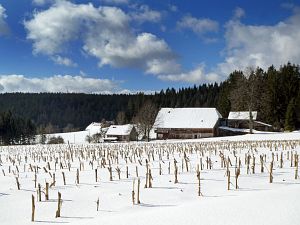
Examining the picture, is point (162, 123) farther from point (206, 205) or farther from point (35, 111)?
point (35, 111)

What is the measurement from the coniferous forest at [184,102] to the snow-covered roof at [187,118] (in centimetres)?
591

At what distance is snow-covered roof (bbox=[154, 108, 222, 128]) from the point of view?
71.5m

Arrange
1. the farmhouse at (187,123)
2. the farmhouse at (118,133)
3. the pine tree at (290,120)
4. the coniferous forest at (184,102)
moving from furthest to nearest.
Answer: the farmhouse at (118,133), the farmhouse at (187,123), the pine tree at (290,120), the coniferous forest at (184,102)

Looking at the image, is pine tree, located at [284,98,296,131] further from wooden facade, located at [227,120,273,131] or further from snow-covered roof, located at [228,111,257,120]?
snow-covered roof, located at [228,111,257,120]

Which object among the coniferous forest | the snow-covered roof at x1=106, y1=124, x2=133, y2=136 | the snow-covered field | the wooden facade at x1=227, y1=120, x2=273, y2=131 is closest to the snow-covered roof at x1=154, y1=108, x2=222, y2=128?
the coniferous forest

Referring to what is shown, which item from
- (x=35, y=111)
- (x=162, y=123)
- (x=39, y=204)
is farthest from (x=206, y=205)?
(x=35, y=111)

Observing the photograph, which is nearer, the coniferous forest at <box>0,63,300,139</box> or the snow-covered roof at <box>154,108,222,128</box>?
the coniferous forest at <box>0,63,300,139</box>

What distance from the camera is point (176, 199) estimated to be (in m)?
8.88

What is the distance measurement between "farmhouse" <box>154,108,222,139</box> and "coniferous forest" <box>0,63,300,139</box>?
650cm

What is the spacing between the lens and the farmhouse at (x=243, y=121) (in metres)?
75.4

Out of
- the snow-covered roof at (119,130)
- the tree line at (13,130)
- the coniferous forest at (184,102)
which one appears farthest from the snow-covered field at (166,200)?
the tree line at (13,130)

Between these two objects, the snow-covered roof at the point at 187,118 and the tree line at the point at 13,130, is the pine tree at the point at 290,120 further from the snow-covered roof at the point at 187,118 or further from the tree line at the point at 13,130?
the tree line at the point at 13,130

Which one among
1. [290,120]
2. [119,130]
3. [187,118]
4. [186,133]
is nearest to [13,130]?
[119,130]

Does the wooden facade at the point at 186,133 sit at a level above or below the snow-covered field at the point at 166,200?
above
